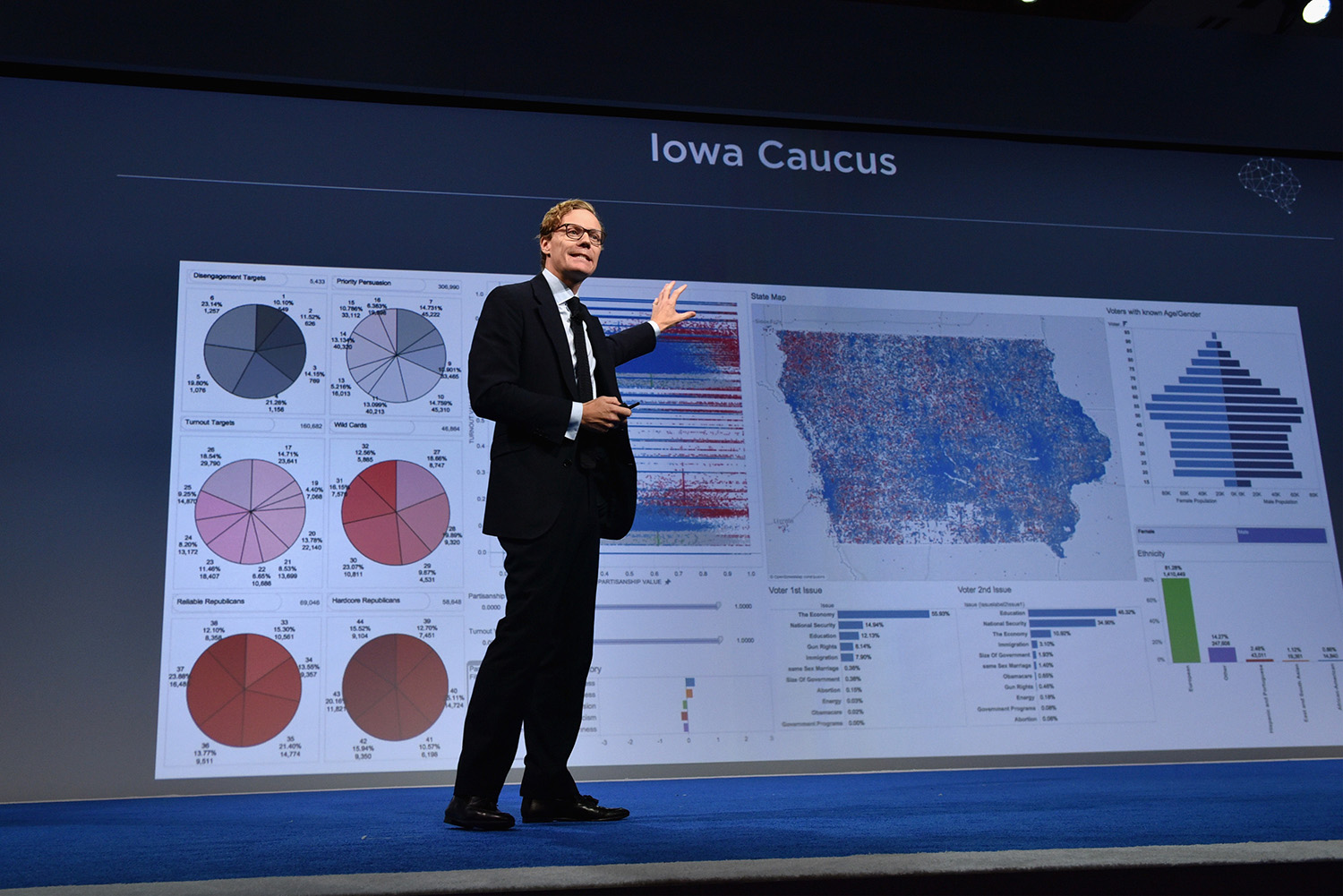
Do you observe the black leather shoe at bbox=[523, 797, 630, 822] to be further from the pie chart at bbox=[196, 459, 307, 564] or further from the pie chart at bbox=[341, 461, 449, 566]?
the pie chart at bbox=[196, 459, 307, 564]

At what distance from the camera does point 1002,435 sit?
12.1 ft

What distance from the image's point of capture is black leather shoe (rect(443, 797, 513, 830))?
76.9 inches

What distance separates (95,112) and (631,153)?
173 centimetres

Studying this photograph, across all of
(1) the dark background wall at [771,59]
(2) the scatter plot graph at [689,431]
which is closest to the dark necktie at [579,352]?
(2) the scatter plot graph at [689,431]

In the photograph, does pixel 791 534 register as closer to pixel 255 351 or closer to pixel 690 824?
pixel 690 824

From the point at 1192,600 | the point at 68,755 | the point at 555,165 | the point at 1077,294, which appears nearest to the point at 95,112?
the point at 555,165

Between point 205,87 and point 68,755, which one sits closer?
point 68,755

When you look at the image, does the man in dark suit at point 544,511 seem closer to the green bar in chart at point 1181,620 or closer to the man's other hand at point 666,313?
the man's other hand at point 666,313

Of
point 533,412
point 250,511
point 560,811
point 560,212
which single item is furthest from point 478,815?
point 250,511

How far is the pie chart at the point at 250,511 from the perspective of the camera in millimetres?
3145

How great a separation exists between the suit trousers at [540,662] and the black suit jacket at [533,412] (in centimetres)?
4

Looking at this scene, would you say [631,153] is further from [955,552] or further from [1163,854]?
[1163,854]

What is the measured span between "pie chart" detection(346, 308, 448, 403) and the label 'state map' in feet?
0.03

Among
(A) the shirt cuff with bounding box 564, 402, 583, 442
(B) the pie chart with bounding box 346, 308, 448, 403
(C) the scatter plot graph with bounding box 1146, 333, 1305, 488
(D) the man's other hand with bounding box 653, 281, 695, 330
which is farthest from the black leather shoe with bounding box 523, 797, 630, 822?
(C) the scatter plot graph with bounding box 1146, 333, 1305, 488
